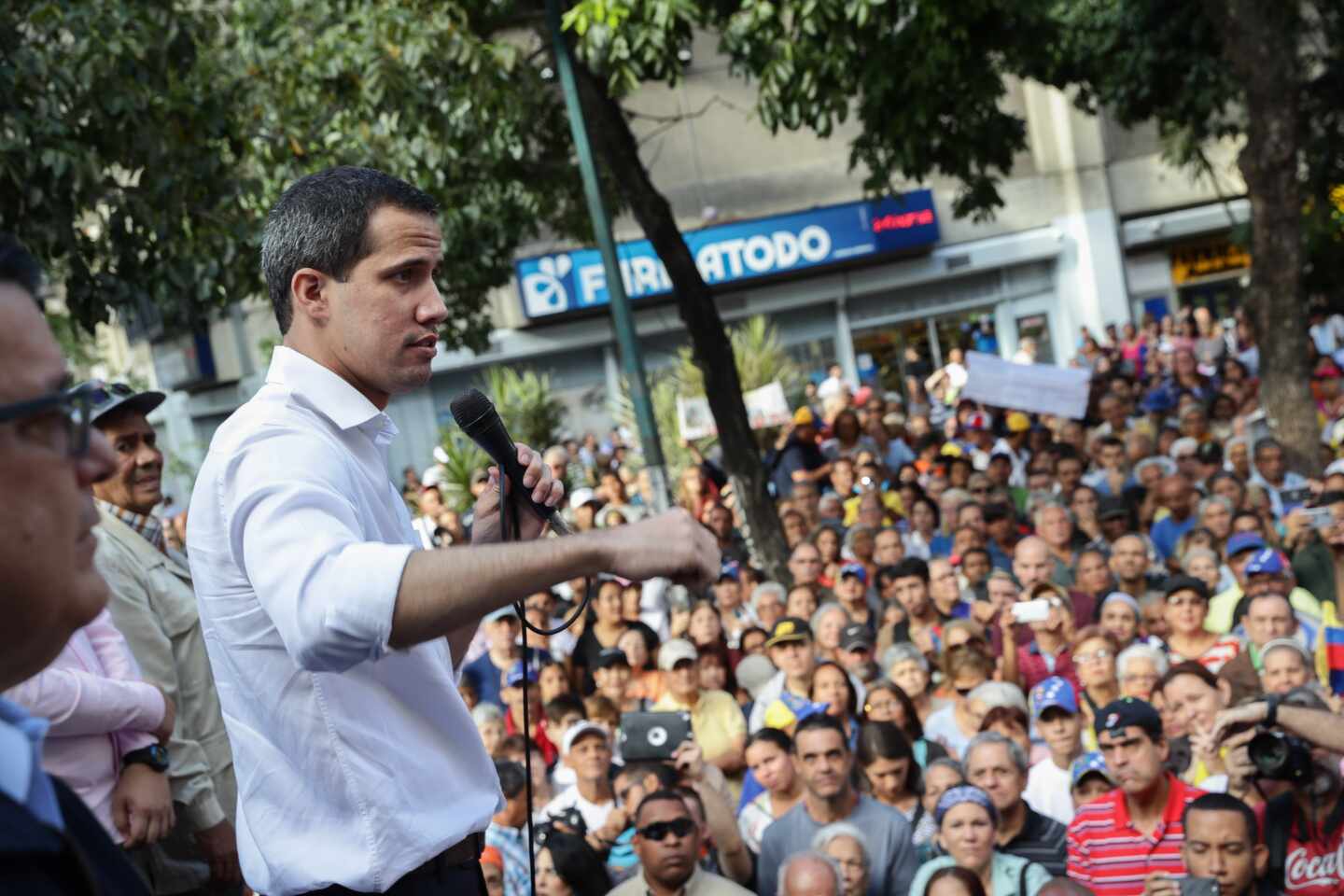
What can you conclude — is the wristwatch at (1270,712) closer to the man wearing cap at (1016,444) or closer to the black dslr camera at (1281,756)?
the black dslr camera at (1281,756)

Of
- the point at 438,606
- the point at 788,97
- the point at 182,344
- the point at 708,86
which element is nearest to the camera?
the point at 438,606

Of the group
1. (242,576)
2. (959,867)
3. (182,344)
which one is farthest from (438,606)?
(182,344)

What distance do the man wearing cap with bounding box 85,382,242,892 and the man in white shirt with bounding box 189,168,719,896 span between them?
1167mm

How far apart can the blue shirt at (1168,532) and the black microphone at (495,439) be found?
27.5ft

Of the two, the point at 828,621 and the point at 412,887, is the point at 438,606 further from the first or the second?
the point at 828,621

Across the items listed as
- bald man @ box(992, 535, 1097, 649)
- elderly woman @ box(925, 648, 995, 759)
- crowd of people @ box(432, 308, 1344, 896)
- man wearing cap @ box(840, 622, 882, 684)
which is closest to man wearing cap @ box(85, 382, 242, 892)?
crowd of people @ box(432, 308, 1344, 896)

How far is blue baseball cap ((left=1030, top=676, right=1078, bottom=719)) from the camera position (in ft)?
21.1

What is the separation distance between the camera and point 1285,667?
6.06m

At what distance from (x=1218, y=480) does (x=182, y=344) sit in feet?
74.6

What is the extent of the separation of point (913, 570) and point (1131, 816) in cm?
320

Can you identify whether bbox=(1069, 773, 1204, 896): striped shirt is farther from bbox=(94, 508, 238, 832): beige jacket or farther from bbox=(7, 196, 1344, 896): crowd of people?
bbox=(94, 508, 238, 832): beige jacket

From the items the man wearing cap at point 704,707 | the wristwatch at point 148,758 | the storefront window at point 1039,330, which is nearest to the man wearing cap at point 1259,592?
the man wearing cap at point 704,707

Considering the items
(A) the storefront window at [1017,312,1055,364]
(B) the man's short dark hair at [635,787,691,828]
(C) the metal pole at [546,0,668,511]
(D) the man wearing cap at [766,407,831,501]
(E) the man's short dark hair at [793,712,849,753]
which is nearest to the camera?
(B) the man's short dark hair at [635,787,691,828]

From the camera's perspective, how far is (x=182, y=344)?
28969 millimetres
